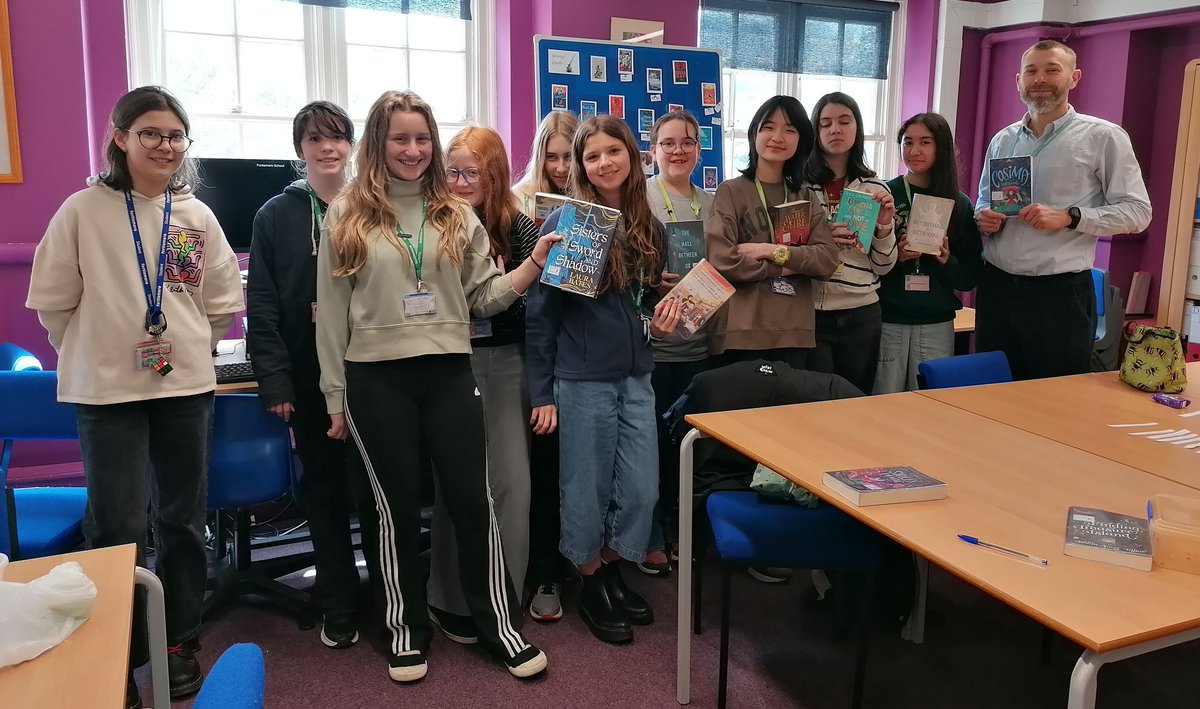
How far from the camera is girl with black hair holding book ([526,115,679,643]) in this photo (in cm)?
245

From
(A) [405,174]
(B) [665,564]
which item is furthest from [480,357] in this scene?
(B) [665,564]

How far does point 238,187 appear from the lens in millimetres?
3250

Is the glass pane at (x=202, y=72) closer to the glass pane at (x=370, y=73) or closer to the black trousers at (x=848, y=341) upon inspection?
Result: the glass pane at (x=370, y=73)

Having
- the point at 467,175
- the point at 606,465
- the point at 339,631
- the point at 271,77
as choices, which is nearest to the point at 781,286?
the point at 606,465

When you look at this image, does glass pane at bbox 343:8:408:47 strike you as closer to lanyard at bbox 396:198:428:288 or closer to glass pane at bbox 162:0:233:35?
glass pane at bbox 162:0:233:35

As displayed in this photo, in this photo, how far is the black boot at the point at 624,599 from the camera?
8.76 feet

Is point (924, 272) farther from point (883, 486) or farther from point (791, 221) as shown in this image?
point (883, 486)

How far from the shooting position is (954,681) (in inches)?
94.1

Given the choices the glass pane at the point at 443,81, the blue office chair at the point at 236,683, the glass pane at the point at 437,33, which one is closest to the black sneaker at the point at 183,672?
the blue office chair at the point at 236,683

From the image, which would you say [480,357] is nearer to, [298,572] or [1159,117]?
[298,572]

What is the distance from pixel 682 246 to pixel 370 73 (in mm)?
2628

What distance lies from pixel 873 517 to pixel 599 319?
1.04 m

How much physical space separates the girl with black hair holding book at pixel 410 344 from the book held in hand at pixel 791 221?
2.82ft

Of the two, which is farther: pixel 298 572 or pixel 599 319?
pixel 298 572
